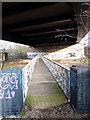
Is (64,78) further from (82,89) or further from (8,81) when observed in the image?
(8,81)

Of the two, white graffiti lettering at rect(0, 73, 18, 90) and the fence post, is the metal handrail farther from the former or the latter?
white graffiti lettering at rect(0, 73, 18, 90)

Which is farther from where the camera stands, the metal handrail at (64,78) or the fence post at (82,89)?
the metal handrail at (64,78)

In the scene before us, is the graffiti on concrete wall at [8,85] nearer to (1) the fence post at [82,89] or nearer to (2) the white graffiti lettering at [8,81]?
(2) the white graffiti lettering at [8,81]

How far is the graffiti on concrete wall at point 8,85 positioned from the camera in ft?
12.6

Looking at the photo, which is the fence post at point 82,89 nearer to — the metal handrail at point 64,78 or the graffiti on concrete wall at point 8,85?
the metal handrail at point 64,78

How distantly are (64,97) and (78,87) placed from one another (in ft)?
5.35

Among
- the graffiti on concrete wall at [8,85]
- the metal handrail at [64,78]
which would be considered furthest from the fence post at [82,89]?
the graffiti on concrete wall at [8,85]

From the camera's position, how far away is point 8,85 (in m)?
3.86

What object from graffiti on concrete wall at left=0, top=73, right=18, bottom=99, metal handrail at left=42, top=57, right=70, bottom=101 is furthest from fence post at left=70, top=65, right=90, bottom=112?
graffiti on concrete wall at left=0, top=73, right=18, bottom=99

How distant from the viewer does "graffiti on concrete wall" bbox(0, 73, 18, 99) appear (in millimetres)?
3836

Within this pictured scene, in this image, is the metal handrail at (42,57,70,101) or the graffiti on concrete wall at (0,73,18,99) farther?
the metal handrail at (42,57,70,101)

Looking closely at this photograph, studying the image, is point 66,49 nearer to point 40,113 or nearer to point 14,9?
point 14,9

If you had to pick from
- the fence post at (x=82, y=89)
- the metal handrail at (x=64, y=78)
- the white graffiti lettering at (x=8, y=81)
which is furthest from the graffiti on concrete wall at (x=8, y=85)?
the metal handrail at (x=64, y=78)

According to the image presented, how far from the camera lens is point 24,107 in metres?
4.43
